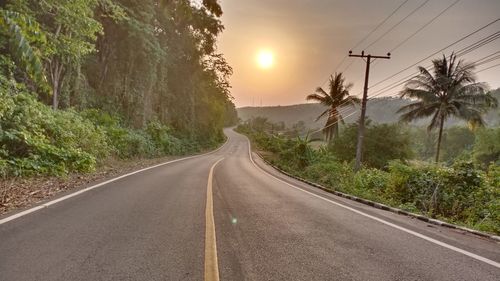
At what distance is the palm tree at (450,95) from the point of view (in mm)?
31344

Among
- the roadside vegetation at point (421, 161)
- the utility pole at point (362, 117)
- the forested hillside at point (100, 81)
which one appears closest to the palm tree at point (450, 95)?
the roadside vegetation at point (421, 161)

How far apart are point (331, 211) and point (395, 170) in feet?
21.3

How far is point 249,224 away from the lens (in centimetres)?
636

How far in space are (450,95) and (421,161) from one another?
7.70m

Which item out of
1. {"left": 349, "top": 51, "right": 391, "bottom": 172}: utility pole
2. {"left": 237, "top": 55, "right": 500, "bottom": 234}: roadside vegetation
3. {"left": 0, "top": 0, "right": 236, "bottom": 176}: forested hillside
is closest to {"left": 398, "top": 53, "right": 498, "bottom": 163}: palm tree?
{"left": 237, "top": 55, "right": 500, "bottom": 234}: roadside vegetation

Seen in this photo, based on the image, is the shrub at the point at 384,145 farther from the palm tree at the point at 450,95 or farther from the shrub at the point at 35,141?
the shrub at the point at 35,141

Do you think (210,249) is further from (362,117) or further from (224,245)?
(362,117)

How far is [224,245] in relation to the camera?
4.96m

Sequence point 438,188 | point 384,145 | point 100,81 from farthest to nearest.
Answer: point 384,145 → point 100,81 → point 438,188

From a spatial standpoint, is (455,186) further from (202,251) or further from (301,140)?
(301,140)

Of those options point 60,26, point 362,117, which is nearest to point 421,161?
point 362,117

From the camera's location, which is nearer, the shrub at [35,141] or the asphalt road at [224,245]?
the asphalt road at [224,245]

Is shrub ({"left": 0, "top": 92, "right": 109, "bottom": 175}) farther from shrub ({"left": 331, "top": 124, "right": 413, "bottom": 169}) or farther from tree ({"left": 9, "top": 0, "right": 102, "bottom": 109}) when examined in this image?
shrub ({"left": 331, "top": 124, "right": 413, "bottom": 169})

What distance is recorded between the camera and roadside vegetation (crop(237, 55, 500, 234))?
10.8 m
